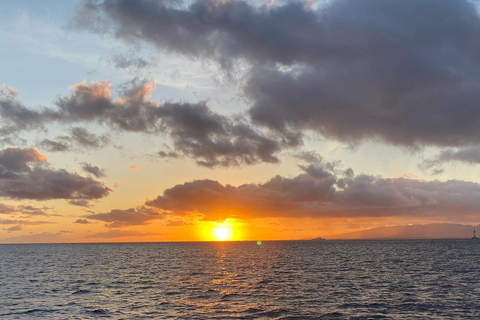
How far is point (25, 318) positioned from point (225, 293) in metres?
30.7

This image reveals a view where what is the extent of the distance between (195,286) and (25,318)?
33.7 metres

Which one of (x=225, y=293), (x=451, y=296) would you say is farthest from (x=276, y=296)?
(x=451, y=296)

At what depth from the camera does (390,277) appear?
90.1 metres

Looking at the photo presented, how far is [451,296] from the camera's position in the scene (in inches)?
2534

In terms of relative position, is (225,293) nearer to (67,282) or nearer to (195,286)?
(195,286)

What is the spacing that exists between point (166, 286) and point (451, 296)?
1981 inches

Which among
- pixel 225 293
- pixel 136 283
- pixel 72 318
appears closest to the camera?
pixel 72 318

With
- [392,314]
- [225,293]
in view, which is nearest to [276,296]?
[225,293]

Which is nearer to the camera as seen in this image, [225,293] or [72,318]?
[72,318]

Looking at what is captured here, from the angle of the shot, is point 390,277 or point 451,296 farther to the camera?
point 390,277

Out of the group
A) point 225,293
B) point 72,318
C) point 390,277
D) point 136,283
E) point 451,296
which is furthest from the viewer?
point 390,277

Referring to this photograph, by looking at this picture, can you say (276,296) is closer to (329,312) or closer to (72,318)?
(329,312)

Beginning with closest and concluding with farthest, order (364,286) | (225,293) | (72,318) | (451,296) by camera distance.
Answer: (72,318) → (451,296) → (225,293) → (364,286)

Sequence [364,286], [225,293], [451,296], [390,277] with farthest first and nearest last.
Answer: [390,277] < [364,286] < [225,293] < [451,296]
